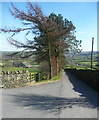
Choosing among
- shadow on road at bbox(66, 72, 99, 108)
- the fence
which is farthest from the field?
the fence

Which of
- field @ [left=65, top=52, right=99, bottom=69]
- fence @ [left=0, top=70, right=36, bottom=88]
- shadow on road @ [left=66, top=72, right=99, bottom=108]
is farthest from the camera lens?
field @ [left=65, top=52, right=99, bottom=69]

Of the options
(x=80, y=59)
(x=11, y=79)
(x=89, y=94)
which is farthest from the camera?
(x=80, y=59)

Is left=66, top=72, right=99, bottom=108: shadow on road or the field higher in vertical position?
the field

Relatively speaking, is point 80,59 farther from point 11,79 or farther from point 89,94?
point 89,94

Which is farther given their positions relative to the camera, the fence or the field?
the field

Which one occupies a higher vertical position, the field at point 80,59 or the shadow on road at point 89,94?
the field at point 80,59

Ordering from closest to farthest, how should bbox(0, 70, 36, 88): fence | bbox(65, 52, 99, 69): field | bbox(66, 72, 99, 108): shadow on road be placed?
bbox(66, 72, 99, 108): shadow on road, bbox(0, 70, 36, 88): fence, bbox(65, 52, 99, 69): field

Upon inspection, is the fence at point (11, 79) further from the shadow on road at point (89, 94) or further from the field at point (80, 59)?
the field at point (80, 59)

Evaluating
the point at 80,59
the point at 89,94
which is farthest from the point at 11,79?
the point at 80,59

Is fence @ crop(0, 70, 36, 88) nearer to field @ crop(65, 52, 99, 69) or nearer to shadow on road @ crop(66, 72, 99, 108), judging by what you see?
shadow on road @ crop(66, 72, 99, 108)

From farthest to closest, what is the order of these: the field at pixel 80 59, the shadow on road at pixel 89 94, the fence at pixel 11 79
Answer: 1. the field at pixel 80 59
2. the fence at pixel 11 79
3. the shadow on road at pixel 89 94

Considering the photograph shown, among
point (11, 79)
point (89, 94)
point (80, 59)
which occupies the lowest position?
point (89, 94)

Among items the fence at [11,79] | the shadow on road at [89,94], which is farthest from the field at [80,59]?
→ the fence at [11,79]

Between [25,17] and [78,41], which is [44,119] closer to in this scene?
[25,17]
